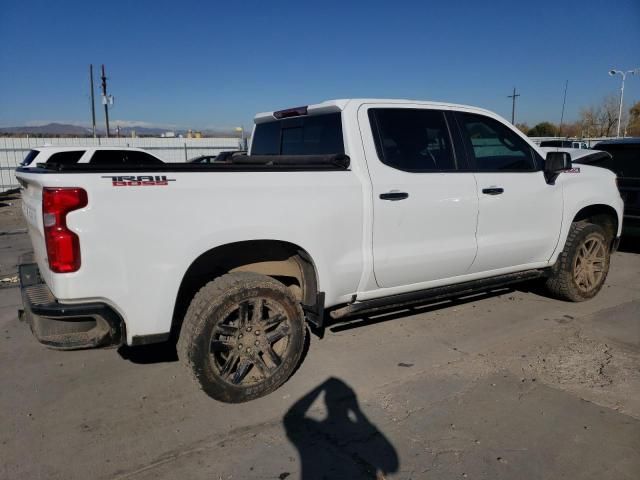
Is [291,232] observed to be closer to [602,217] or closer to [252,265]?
[252,265]

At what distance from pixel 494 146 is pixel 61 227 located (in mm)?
3667

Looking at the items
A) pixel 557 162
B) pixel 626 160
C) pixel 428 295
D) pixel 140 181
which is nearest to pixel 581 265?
pixel 557 162

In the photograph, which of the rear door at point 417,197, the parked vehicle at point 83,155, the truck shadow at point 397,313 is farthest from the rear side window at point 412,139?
the parked vehicle at point 83,155

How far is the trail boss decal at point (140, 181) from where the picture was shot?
9.16 ft

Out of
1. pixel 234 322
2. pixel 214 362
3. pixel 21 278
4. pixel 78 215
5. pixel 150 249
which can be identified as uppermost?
pixel 78 215

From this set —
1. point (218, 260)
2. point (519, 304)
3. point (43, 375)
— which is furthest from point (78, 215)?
point (519, 304)

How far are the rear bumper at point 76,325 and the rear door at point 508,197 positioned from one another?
9.91 ft

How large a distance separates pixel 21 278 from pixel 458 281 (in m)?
3.43

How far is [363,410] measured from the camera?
10.8 ft

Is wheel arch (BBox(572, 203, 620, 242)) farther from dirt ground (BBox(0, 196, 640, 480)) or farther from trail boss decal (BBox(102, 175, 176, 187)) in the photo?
trail boss decal (BBox(102, 175, 176, 187))

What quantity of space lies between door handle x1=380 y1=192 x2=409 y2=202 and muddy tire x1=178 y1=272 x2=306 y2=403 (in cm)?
101

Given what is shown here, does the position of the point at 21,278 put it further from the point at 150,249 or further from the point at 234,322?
the point at 234,322

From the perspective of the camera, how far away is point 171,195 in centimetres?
293

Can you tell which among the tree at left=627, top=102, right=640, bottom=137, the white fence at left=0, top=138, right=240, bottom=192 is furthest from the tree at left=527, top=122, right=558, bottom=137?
the white fence at left=0, top=138, right=240, bottom=192
